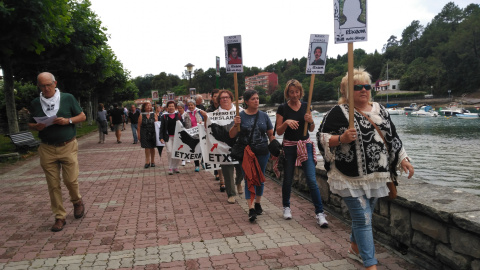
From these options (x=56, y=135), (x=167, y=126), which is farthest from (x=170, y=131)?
(x=56, y=135)

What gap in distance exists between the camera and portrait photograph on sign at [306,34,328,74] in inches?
204

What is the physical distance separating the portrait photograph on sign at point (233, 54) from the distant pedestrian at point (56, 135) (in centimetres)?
221

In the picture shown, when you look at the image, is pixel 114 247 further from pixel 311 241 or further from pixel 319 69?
pixel 319 69

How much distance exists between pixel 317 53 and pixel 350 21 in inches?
65.3

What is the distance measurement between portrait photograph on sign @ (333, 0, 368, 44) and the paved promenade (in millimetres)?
2187

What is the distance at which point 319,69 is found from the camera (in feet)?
17.2

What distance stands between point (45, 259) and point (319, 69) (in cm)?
404

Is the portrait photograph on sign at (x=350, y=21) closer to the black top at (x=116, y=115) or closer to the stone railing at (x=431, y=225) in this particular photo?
the stone railing at (x=431, y=225)

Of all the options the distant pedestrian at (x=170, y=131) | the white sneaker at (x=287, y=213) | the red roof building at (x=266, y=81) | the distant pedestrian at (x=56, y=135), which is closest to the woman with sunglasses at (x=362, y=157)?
the white sneaker at (x=287, y=213)

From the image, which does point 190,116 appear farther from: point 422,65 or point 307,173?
point 422,65

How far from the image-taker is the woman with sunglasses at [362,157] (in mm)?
3244

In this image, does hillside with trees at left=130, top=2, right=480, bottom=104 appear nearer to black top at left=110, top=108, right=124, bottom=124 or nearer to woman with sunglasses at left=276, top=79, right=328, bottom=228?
black top at left=110, top=108, right=124, bottom=124

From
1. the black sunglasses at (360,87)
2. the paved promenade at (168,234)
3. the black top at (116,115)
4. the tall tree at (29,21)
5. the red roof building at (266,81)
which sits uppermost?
the red roof building at (266,81)

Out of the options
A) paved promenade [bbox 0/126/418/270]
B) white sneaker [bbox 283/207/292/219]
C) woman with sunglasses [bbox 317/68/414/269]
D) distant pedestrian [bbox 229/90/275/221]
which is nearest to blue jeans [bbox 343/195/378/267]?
woman with sunglasses [bbox 317/68/414/269]
